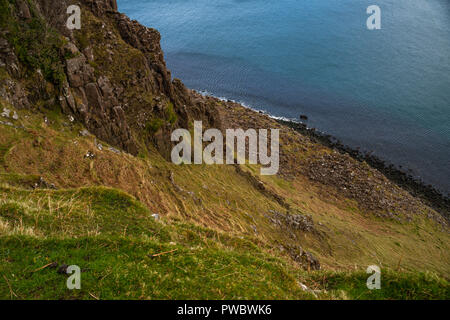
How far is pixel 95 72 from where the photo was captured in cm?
2195

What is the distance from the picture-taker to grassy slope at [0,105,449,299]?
7508 mm

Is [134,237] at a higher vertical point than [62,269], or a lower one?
lower

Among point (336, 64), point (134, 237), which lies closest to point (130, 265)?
point (134, 237)

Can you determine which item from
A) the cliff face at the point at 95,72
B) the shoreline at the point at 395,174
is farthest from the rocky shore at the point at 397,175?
the cliff face at the point at 95,72

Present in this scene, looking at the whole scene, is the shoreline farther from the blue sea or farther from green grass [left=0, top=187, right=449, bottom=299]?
green grass [left=0, top=187, right=449, bottom=299]

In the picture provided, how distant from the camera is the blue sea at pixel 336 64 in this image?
56812 millimetres

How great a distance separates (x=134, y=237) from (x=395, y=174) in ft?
162

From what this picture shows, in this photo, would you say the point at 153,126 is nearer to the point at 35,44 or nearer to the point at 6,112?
the point at 35,44

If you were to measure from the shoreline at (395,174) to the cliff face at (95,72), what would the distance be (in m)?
33.9

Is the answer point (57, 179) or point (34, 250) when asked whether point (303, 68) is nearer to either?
point (57, 179)

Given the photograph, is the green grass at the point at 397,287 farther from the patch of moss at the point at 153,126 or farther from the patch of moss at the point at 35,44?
the patch of moss at the point at 35,44

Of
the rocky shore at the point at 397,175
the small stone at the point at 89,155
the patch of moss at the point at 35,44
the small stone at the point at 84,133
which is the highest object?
the patch of moss at the point at 35,44

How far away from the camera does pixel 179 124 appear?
28766 mm
